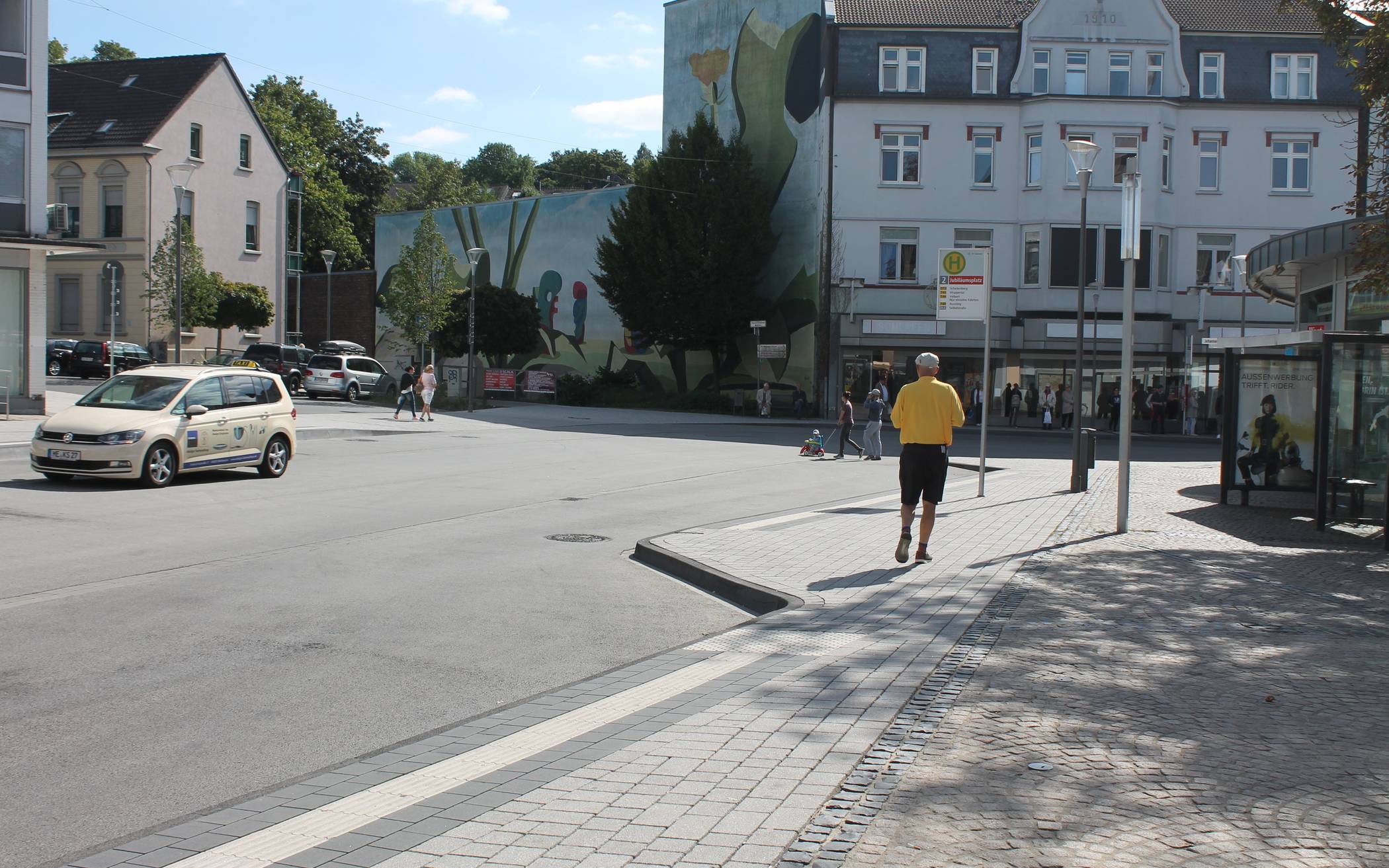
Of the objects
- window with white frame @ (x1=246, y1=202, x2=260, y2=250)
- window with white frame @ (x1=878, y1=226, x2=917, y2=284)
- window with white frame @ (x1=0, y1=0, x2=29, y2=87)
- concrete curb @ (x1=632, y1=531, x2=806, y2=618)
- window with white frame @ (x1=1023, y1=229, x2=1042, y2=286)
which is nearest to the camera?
concrete curb @ (x1=632, y1=531, x2=806, y2=618)

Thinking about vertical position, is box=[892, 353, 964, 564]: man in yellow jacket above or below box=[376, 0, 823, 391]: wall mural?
below

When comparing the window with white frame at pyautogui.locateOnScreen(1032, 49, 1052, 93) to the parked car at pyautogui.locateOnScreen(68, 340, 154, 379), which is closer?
the window with white frame at pyautogui.locateOnScreen(1032, 49, 1052, 93)

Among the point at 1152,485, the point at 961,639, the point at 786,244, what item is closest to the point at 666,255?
the point at 786,244

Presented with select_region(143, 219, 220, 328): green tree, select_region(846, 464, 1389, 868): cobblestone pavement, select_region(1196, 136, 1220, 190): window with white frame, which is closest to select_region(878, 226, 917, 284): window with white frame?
select_region(1196, 136, 1220, 190): window with white frame

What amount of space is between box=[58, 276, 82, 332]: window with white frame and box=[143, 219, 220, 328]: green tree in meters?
5.08

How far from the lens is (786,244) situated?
46969 mm

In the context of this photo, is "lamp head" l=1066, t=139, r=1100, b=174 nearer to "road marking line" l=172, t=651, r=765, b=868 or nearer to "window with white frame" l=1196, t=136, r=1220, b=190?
"road marking line" l=172, t=651, r=765, b=868

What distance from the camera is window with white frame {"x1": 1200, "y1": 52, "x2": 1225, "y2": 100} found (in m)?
42.9

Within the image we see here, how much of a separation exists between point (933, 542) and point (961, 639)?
187 inches

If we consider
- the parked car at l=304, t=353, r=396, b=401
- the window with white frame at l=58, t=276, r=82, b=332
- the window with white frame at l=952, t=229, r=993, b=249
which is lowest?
the parked car at l=304, t=353, r=396, b=401

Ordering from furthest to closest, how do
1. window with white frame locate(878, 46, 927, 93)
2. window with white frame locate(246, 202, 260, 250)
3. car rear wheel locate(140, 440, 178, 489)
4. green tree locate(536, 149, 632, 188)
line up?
green tree locate(536, 149, 632, 188), window with white frame locate(246, 202, 260, 250), window with white frame locate(878, 46, 927, 93), car rear wheel locate(140, 440, 178, 489)

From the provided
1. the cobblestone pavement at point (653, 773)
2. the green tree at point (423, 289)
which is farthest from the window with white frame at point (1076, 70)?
the cobblestone pavement at point (653, 773)

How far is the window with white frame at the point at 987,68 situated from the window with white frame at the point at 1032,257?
529 cm

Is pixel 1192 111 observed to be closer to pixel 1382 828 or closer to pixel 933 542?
pixel 933 542
